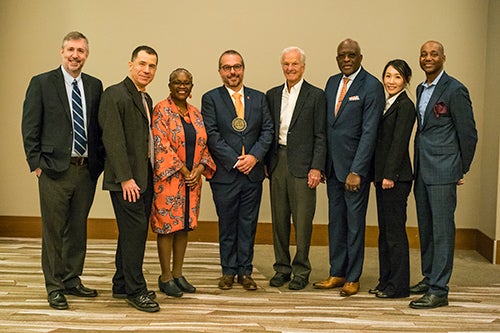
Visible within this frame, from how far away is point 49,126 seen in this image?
4688 millimetres

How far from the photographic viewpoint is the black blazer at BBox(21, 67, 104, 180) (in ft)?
15.2

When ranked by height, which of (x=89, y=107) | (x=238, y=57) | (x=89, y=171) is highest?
(x=238, y=57)

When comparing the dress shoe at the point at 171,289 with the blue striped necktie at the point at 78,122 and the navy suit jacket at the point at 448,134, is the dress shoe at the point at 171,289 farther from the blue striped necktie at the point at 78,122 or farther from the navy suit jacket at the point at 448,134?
the navy suit jacket at the point at 448,134

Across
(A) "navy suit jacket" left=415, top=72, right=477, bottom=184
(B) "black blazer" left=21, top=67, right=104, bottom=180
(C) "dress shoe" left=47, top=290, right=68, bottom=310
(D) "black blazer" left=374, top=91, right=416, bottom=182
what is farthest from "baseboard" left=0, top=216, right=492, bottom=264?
(B) "black blazer" left=21, top=67, right=104, bottom=180

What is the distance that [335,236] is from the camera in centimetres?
534

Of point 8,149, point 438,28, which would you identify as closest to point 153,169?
point 8,149

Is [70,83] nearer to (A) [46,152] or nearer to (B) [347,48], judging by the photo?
(A) [46,152]

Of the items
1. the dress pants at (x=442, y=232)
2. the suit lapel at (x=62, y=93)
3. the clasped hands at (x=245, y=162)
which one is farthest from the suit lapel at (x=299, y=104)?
the suit lapel at (x=62, y=93)

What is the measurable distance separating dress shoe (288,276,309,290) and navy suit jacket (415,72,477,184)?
114cm

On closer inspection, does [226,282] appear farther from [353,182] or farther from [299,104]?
[299,104]

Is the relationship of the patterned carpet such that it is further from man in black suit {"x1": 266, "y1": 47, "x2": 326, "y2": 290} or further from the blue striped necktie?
the blue striped necktie

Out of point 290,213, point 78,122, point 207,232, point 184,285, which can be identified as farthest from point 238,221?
point 207,232

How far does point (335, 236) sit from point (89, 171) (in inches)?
69.4

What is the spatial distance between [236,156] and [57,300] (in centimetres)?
150
